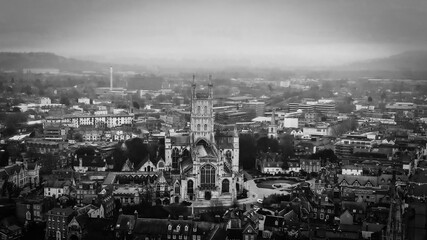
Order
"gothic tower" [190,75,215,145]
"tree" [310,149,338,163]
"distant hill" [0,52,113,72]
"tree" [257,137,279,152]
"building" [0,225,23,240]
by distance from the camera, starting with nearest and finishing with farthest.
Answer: "building" [0,225,23,240] → "gothic tower" [190,75,215,145] → "tree" [310,149,338,163] → "tree" [257,137,279,152] → "distant hill" [0,52,113,72]

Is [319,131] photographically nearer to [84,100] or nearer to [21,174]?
[21,174]

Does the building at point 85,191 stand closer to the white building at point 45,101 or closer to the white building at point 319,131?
the white building at point 319,131

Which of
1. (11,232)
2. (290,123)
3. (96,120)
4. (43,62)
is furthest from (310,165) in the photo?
(43,62)

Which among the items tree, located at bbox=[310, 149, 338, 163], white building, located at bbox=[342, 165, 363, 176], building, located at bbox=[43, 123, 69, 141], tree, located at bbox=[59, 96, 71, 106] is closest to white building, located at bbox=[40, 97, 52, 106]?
tree, located at bbox=[59, 96, 71, 106]

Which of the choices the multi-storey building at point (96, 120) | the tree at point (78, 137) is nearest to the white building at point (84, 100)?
the multi-storey building at point (96, 120)

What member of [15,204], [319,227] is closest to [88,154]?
[15,204]

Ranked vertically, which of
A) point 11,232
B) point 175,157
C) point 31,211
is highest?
point 175,157

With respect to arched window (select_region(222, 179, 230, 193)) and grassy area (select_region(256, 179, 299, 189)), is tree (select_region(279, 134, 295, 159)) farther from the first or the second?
arched window (select_region(222, 179, 230, 193))
